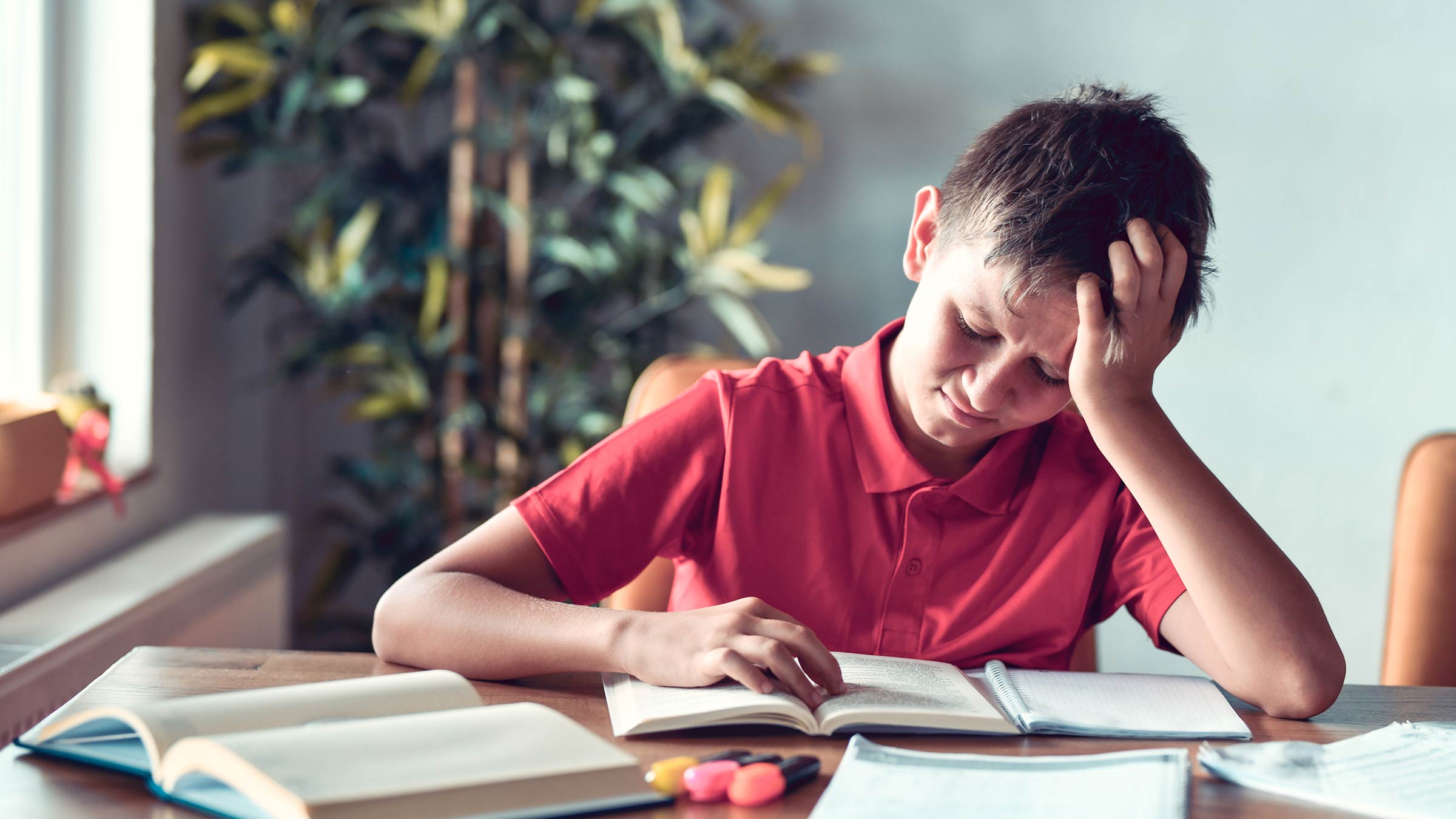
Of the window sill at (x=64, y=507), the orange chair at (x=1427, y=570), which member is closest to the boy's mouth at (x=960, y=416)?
the orange chair at (x=1427, y=570)

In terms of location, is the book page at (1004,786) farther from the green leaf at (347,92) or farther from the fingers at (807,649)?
the green leaf at (347,92)

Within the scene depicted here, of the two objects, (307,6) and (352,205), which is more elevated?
(307,6)

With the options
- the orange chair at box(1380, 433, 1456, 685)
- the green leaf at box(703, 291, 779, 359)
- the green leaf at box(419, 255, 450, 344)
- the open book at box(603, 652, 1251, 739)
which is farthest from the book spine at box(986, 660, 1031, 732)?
the green leaf at box(419, 255, 450, 344)

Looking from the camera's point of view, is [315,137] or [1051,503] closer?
[1051,503]

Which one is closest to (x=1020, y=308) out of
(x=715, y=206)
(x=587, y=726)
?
(x=587, y=726)

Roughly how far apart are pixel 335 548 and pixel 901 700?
64.7 inches

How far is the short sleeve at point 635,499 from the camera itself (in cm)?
95

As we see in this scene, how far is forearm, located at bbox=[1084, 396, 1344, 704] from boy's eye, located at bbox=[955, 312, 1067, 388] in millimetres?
43

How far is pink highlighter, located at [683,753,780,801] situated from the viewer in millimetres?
619

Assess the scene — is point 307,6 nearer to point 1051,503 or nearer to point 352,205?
point 352,205

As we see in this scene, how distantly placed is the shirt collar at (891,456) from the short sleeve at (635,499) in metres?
0.12

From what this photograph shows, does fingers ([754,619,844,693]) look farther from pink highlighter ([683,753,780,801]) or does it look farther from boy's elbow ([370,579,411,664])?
boy's elbow ([370,579,411,664])

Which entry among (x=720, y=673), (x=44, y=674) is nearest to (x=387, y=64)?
(x=44, y=674)

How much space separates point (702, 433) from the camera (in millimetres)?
1021
